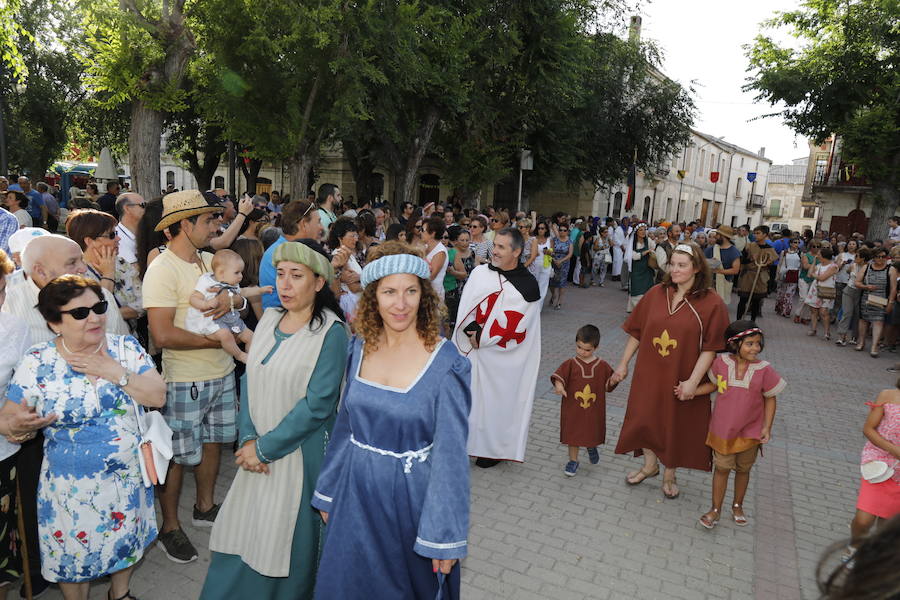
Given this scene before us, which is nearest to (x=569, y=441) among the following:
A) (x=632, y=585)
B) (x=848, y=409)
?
(x=632, y=585)

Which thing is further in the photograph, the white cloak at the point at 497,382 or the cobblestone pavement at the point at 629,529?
the white cloak at the point at 497,382

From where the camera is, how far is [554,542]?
411cm

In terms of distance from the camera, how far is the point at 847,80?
23.5m

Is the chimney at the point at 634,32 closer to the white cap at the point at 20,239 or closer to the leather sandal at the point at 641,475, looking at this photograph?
the leather sandal at the point at 641,475

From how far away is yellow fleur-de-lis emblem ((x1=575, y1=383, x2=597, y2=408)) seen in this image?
5.09 meters

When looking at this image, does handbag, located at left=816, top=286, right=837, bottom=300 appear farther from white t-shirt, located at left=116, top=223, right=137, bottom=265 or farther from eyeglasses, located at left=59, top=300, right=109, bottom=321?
eyeglasses, located at left=59, top=300, right=109, bottom=321

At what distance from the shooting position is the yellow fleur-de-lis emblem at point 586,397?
5.09m

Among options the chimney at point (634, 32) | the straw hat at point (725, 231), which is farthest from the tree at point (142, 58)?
the chimney at point (634, 32)

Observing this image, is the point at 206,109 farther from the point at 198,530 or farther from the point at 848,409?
the point at 848,409

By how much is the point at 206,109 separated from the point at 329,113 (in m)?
2.88

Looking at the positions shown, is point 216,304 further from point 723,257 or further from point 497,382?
point 723,257

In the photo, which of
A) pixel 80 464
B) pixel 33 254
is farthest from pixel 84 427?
pixel 33 254

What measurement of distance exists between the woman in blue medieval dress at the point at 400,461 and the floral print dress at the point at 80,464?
3.26ft

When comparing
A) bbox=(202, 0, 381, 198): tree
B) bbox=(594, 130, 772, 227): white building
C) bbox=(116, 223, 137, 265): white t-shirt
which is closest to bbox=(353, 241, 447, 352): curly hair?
bbox=(116, 223, 137, 265): white t-shirt
